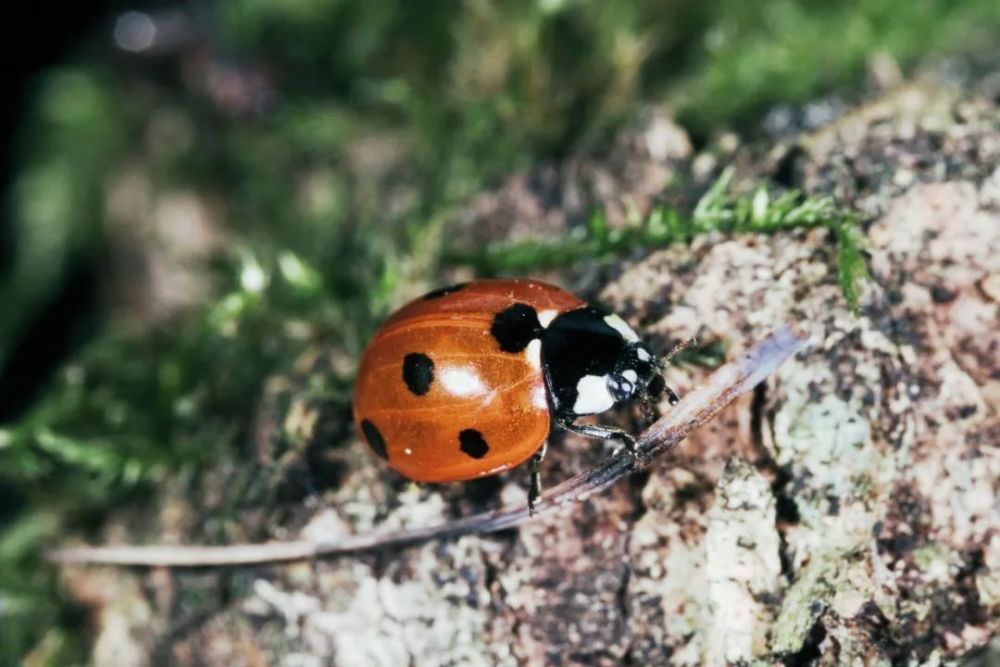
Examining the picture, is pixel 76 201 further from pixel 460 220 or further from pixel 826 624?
pixel 826 624

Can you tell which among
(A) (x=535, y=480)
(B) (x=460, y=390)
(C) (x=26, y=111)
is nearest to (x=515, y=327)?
(B) (x=460, y=390)

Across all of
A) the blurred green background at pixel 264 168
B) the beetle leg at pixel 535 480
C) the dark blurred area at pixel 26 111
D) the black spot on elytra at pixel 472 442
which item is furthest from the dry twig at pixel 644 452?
the dark blurred area at pixel 26 111

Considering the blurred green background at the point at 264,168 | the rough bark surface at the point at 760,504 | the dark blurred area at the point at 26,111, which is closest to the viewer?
the rough bark surface at the point at 760,504

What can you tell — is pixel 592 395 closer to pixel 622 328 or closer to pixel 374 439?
pixel 622 328

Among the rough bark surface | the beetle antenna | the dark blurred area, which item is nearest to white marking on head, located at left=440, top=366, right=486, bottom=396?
the rough bark surface

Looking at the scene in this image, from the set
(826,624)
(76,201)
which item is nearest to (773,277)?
(826,624)

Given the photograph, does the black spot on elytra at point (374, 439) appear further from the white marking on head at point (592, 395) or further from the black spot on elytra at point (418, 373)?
the white marking on head at point (592, 395)

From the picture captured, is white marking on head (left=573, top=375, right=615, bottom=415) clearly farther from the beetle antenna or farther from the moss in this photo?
the moss
